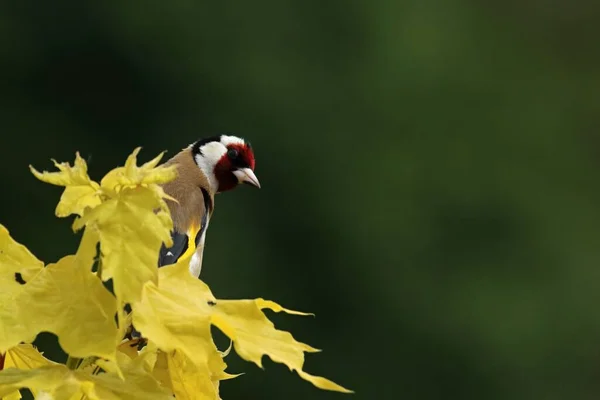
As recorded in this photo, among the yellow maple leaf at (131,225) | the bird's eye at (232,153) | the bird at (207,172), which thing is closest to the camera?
the yellow maple leaf at (131,225)

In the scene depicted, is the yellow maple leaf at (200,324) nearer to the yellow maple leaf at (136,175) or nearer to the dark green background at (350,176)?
the yellow maple leaf at (136,175)

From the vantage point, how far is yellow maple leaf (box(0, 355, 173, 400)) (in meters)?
0.86

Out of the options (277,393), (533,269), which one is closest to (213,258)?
(277,393)

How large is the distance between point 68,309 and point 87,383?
0.05 meters

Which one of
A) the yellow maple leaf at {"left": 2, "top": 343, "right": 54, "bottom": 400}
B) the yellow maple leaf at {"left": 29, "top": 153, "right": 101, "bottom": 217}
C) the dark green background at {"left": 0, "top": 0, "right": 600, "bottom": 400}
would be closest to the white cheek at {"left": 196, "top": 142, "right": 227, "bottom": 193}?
the yellow maple leaf at {"left": 2, "top": 343, "right": 54, "bottom": 400}

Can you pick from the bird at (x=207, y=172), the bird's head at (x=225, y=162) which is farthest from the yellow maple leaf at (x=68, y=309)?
the bird's head at (x=225, y=162)

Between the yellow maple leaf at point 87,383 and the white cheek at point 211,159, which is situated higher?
the yellow maple leaf at point 87,383

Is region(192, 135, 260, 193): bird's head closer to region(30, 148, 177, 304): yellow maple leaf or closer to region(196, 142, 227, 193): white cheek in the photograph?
region(196, 142, 227, 193): white cheek

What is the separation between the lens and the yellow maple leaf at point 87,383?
2.83 ft

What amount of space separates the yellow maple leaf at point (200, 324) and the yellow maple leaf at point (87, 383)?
0.11ft

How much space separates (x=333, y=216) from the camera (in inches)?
313

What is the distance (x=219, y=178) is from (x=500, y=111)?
591cm

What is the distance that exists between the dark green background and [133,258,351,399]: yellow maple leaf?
249 inches

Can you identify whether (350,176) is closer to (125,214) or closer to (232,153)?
(232,153)
